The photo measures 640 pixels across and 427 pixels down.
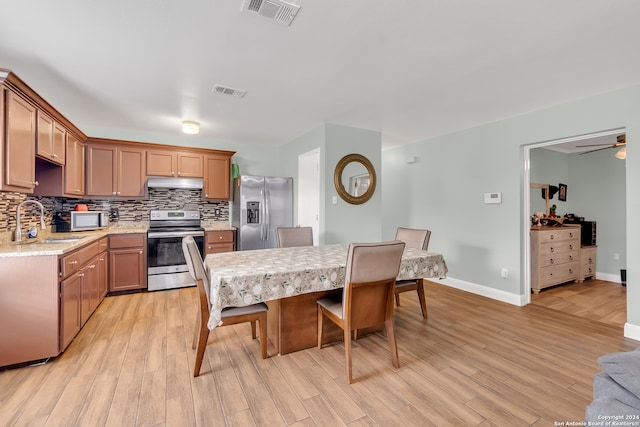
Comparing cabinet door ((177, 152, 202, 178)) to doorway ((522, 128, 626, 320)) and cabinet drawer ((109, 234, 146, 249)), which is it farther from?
doorway ((522, 128, 626, 320))

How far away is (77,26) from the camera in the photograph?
1854 millimetres

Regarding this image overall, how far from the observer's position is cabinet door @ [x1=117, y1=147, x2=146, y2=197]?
13.4ft

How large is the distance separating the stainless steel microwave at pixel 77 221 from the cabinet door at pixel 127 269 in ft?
1.53

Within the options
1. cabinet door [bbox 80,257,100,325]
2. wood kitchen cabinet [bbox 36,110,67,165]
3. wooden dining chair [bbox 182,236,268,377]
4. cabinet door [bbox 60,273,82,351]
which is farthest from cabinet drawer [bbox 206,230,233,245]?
wooden dining chair [bbox 182,236,268,377]

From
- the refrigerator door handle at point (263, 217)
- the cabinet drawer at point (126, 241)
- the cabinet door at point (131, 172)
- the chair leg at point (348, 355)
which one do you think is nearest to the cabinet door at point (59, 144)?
the cabinet door at point (131, 172)

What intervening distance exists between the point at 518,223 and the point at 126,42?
434 cm

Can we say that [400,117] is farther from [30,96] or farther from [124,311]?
[124,311]

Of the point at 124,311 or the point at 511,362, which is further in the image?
the point at 124,311

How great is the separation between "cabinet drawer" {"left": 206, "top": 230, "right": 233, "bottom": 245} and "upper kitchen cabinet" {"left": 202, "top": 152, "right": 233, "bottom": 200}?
63 cm

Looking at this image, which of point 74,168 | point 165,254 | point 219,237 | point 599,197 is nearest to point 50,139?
point 74,168

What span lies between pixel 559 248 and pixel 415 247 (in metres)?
2.78

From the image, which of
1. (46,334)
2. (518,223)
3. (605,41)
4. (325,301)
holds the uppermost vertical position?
(605,41)

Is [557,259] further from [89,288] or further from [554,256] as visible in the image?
[89,288]

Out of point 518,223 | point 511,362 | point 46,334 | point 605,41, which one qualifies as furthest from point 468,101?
point 46,334
